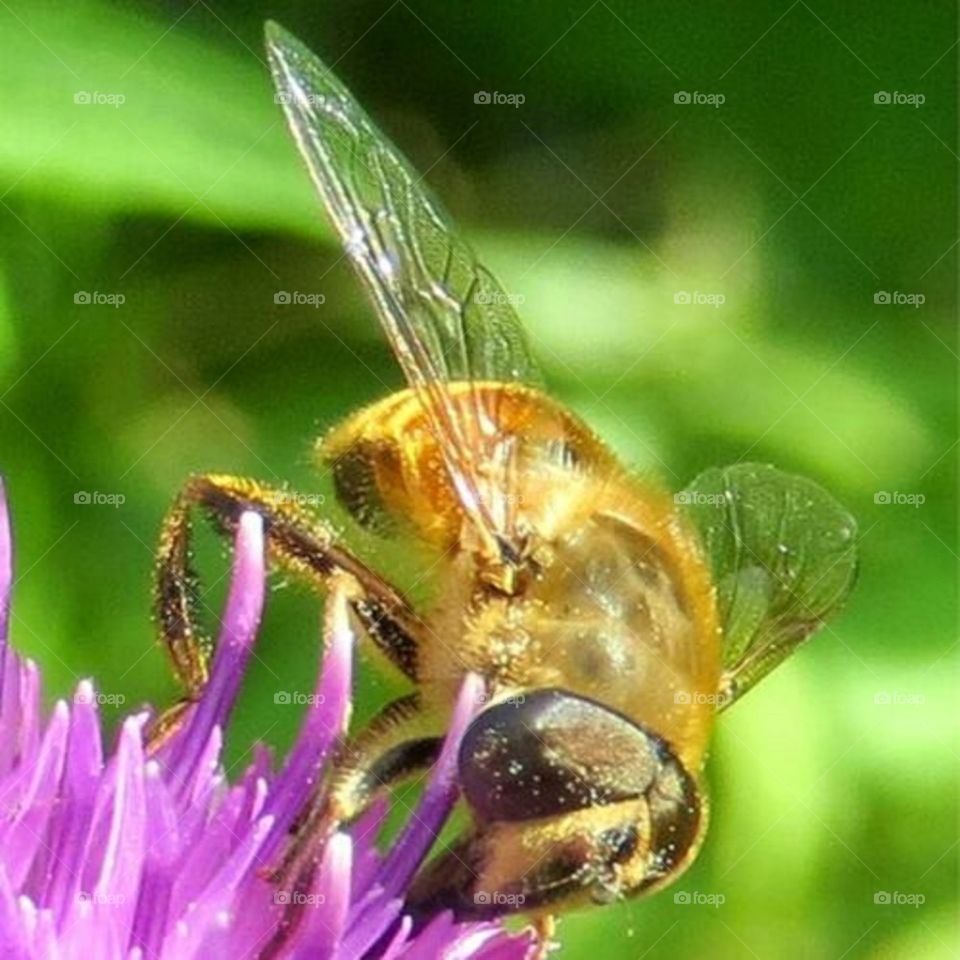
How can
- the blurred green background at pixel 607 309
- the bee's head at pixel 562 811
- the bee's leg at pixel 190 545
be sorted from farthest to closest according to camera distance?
1. the blurred green background at pixel 607 309
2. the bee's leg at pixel 190 545
3. the bee's head at pixel 562 811

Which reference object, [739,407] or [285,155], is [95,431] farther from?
[739,407]

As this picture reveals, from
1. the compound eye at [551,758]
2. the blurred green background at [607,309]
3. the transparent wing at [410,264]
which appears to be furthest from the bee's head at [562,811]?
the blurred green background at [607,309]

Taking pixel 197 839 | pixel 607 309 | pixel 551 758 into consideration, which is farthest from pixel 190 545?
pixel 607 309

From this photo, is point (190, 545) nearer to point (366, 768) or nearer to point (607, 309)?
point (366, 768)

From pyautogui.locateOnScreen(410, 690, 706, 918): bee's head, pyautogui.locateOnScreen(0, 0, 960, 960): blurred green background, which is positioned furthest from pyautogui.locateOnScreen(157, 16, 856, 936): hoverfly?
pyautogui.locateOnScreen(0, 0, 960, 960): blurred green background

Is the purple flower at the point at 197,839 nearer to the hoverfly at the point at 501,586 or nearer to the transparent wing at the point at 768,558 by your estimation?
the hoverfly at the point at 501,586
